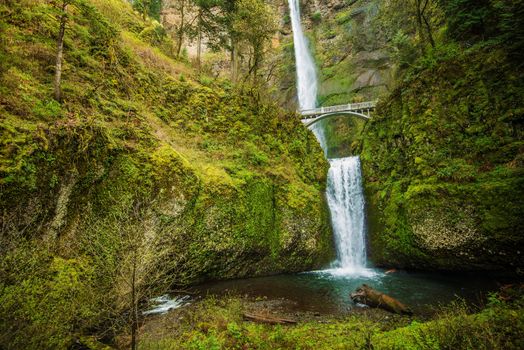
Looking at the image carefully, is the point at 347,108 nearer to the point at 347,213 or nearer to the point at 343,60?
the point at 343,60

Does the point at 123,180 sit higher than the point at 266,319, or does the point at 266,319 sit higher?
the point at 123,180

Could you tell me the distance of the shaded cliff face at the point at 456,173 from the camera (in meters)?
11.9

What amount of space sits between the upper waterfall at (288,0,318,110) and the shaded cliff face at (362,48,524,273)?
23659mm

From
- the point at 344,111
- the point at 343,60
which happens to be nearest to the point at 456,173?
the point at 344,111

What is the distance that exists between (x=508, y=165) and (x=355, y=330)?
10.6 meters

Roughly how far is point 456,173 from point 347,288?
777 centimetres

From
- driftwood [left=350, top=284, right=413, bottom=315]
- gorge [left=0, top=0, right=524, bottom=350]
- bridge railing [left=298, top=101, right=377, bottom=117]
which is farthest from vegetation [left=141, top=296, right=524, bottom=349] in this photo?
bridge railing [left=298, top=101, right=377, bottom=117]

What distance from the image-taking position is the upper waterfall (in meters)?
40.5

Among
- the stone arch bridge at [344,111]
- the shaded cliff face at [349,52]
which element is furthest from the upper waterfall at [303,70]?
the stone arch bridge at [344,111]

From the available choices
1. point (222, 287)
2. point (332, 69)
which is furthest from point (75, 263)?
point (332, 69)

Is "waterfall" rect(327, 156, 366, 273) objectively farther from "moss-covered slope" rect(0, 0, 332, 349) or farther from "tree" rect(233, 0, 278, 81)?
"tree" rect(233, 0, 278, 81)

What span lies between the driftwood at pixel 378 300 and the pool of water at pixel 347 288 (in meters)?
0.42

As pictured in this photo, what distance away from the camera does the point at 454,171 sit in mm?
13320

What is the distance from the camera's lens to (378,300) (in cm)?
1022
